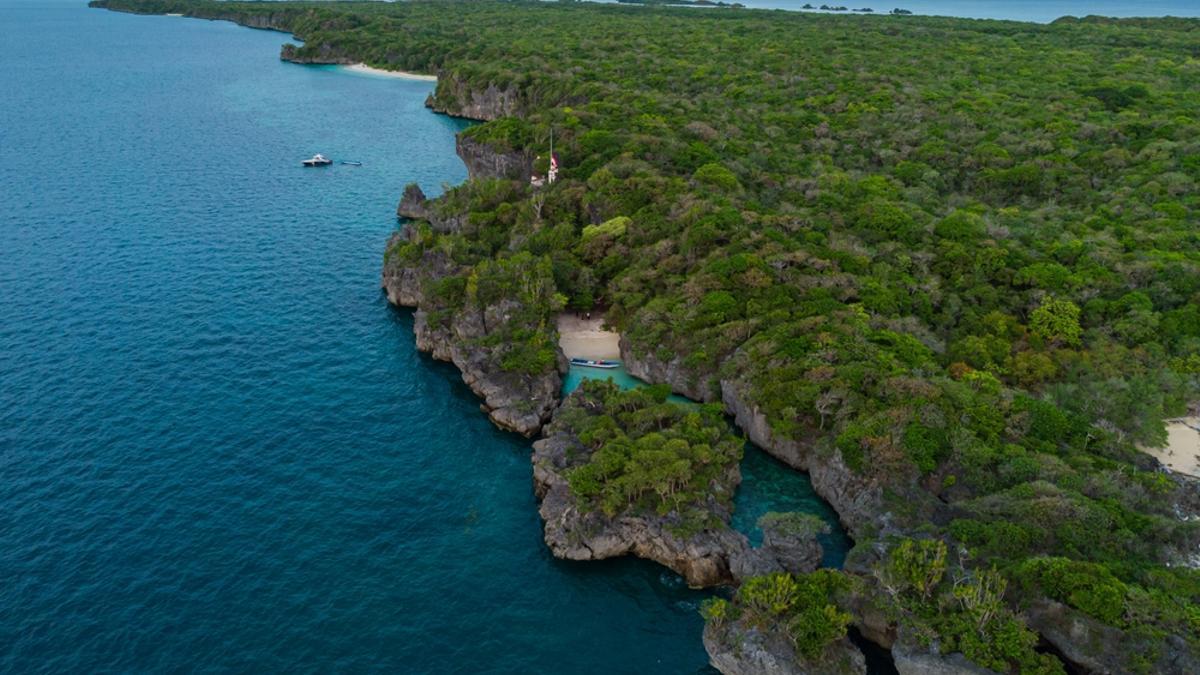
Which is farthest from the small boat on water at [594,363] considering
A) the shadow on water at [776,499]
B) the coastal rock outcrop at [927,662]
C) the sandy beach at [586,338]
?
the coastal rock outcrop at [927,662]

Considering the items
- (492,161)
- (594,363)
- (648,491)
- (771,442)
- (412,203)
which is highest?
(492,161)

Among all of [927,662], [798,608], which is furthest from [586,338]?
[927,662]

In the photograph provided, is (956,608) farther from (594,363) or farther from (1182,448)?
(594,363)

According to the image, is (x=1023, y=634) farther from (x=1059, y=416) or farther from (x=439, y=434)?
(x=439, y=434)

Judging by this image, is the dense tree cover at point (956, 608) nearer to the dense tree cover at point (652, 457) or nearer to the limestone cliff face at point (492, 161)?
the dense tree cover at point (652, 457)

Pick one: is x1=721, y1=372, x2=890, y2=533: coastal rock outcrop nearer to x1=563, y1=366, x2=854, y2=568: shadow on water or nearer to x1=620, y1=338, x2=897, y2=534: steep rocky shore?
x1=620, y1=338, x2=897, y2=534: steep rocky shore

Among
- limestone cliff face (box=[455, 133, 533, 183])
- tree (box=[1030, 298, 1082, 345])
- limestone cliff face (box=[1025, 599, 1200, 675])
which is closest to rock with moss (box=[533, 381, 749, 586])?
limestone cliff face (box=[1025, 599, 1200, 675])

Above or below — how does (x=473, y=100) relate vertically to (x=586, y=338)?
above
